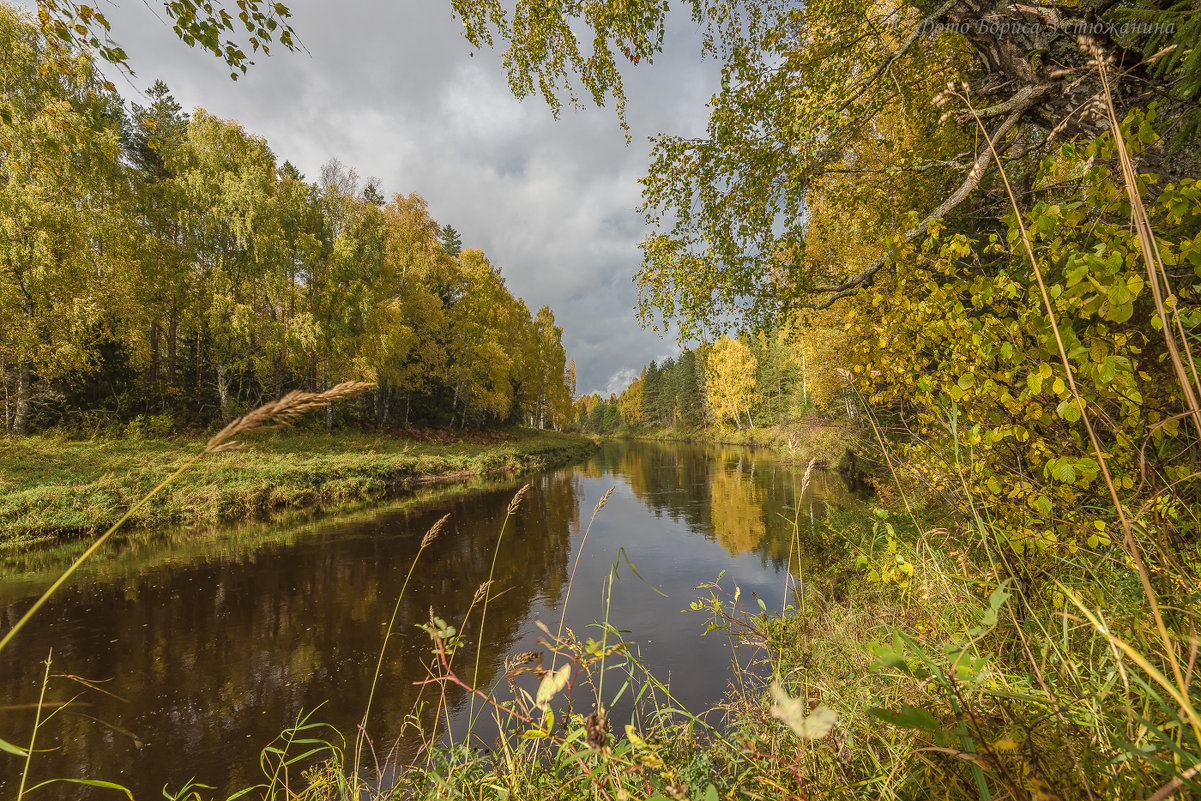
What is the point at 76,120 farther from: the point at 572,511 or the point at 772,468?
the point at 772,468

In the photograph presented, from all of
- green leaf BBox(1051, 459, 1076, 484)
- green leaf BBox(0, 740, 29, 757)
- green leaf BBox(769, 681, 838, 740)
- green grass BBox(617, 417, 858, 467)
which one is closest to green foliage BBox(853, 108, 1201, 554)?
green leaf BBox(1051, 459, 1076, 484)

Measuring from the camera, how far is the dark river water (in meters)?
3.57

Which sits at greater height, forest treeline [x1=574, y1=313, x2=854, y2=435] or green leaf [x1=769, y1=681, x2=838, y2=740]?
forest treeline [x1=574, y1=313, x2=854, y2=435]

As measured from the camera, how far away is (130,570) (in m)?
7.10

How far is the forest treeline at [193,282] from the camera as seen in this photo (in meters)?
10.7

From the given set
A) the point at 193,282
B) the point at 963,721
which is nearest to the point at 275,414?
the point at 963,721

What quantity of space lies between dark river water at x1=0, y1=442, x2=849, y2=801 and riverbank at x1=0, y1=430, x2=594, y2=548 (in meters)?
0.94

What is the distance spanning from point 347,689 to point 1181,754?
17.7 feet

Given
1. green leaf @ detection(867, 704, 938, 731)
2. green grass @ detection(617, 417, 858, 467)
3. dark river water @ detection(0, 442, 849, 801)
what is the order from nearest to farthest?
green leaf @ detection(867, 704, 938, 731) < dark river water @ detection(0, 442, 849, 801) < green grass @ detection(617, 417, 858, 467)

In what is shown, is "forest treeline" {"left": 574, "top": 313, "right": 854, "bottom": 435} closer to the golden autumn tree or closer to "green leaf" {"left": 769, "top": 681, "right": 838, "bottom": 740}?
the golden autumn tree

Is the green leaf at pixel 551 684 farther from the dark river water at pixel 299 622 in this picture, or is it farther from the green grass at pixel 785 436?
the green grass at pixel 785 436

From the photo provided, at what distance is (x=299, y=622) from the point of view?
5.54m

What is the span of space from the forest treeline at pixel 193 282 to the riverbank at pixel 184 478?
2052mm

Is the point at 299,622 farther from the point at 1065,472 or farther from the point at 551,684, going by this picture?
the point at 1065,472
